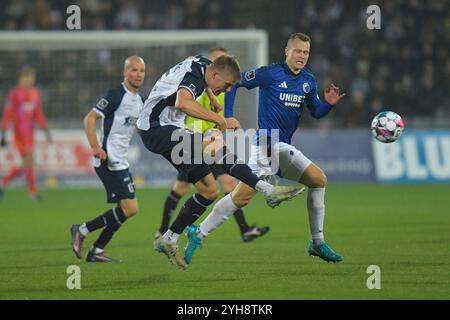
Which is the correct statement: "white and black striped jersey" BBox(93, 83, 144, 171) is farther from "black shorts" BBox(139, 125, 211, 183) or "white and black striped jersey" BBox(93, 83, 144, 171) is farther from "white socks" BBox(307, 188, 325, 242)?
→ "white socks" BBox(307, 188, 325, 242)

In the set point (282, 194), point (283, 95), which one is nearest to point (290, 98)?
point (283, 95)

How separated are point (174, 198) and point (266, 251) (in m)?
1.70

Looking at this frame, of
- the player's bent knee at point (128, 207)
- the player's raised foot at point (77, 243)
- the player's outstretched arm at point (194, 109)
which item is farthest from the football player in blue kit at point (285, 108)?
the player's raised foot at point (77, 243)

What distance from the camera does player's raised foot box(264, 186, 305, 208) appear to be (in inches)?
325

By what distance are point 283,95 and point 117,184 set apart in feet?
6.28

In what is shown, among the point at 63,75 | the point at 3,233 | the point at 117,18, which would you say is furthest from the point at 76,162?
the point at 3,233

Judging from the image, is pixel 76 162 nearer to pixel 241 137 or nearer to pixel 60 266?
pixel 241 137

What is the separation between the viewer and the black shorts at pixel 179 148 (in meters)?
8.62

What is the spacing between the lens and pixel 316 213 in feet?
30.3

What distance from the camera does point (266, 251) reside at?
10422 millimetres

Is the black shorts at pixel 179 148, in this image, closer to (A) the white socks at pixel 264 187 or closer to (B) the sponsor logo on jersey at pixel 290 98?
(A) the white socks at pixel 264 187

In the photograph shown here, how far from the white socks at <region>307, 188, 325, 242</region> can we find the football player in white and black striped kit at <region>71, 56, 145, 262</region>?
1829 millimetres

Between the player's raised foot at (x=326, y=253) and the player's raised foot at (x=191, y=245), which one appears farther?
the player's raised foot at (x=326, y=253)

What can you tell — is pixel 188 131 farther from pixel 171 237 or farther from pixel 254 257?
pixel 254 257
